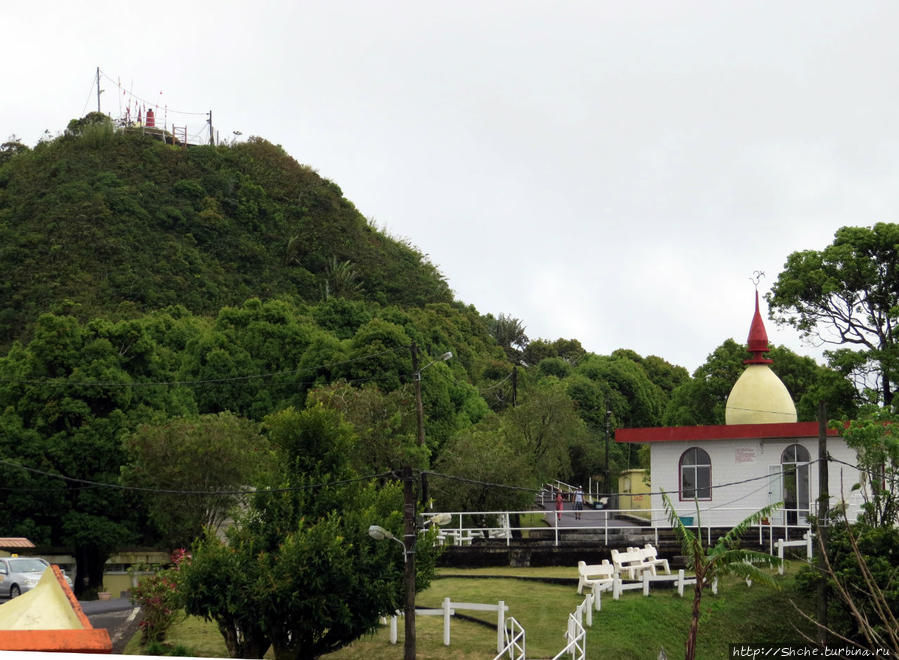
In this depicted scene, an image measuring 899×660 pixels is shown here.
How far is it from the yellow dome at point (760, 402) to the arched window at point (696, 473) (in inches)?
74.7

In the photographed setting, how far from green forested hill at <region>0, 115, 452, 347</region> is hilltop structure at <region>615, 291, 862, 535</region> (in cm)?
4495

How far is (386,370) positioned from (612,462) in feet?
63.2

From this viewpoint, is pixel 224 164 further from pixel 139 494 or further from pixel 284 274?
pixel 139 494

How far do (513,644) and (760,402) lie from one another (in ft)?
53.2

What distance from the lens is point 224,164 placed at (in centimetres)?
9881

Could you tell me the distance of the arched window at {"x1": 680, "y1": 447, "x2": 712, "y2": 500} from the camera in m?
30.3

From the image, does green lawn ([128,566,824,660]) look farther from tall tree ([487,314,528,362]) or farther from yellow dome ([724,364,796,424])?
tall tree ([487,314,528,362])

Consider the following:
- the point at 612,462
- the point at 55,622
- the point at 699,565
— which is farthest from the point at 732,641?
the point at 612,462

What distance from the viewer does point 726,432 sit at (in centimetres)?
2998

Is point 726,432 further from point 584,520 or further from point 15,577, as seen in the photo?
point 15,577

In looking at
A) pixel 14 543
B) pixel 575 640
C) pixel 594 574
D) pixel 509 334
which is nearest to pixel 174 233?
pixel 509 334

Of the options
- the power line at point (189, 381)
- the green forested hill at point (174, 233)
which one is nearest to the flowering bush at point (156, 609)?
the power line at point (189, 381)

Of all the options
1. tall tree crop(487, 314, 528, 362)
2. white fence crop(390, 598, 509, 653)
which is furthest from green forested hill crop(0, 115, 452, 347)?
white fence crop(390, 598, 509, 653)

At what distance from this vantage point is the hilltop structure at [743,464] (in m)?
29.3
